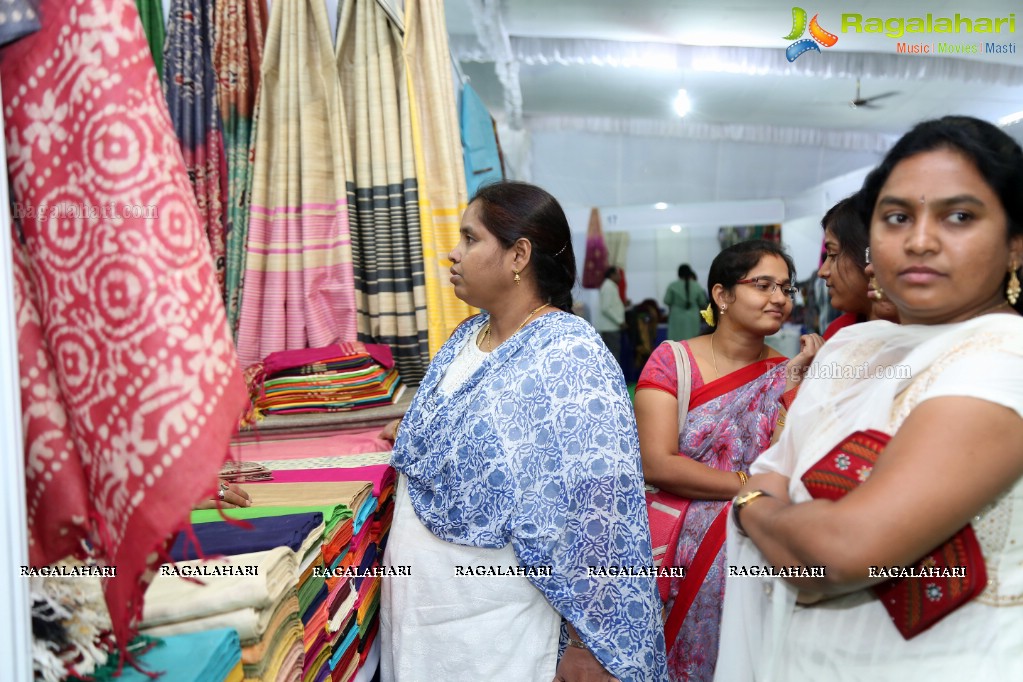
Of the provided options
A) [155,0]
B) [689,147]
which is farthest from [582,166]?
[155,0]

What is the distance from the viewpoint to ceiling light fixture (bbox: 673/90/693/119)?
7.64 metres

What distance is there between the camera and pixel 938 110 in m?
7.54

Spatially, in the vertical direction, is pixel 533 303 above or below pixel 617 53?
below

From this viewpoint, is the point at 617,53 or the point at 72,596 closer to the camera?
the point at 72,596

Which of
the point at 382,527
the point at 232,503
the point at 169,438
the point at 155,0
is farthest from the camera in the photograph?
the point at 155,0

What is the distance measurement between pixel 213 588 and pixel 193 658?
0.52 feet

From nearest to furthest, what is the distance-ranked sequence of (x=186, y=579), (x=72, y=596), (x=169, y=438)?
(x=169, y=438) < (x=72, y=596) < (x=186, y=579)

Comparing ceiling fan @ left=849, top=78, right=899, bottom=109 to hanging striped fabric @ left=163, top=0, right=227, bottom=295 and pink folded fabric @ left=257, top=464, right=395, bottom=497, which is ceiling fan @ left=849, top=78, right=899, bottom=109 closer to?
hanging striped fabric @ left=163, top=0, right=227, bottom=295

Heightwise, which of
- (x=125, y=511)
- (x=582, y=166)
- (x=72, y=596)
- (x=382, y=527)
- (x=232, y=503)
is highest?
(x=582, y=166)

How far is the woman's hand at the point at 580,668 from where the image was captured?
1.74m

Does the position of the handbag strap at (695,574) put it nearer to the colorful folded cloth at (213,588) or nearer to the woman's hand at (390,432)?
the woman's hand at (390,432)

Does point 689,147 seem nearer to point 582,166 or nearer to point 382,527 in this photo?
point 582,166

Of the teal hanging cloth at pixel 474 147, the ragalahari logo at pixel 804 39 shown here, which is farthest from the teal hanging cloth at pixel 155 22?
the ragalahari logo at pixel 804 39

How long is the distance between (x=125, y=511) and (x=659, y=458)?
1.76 metres
